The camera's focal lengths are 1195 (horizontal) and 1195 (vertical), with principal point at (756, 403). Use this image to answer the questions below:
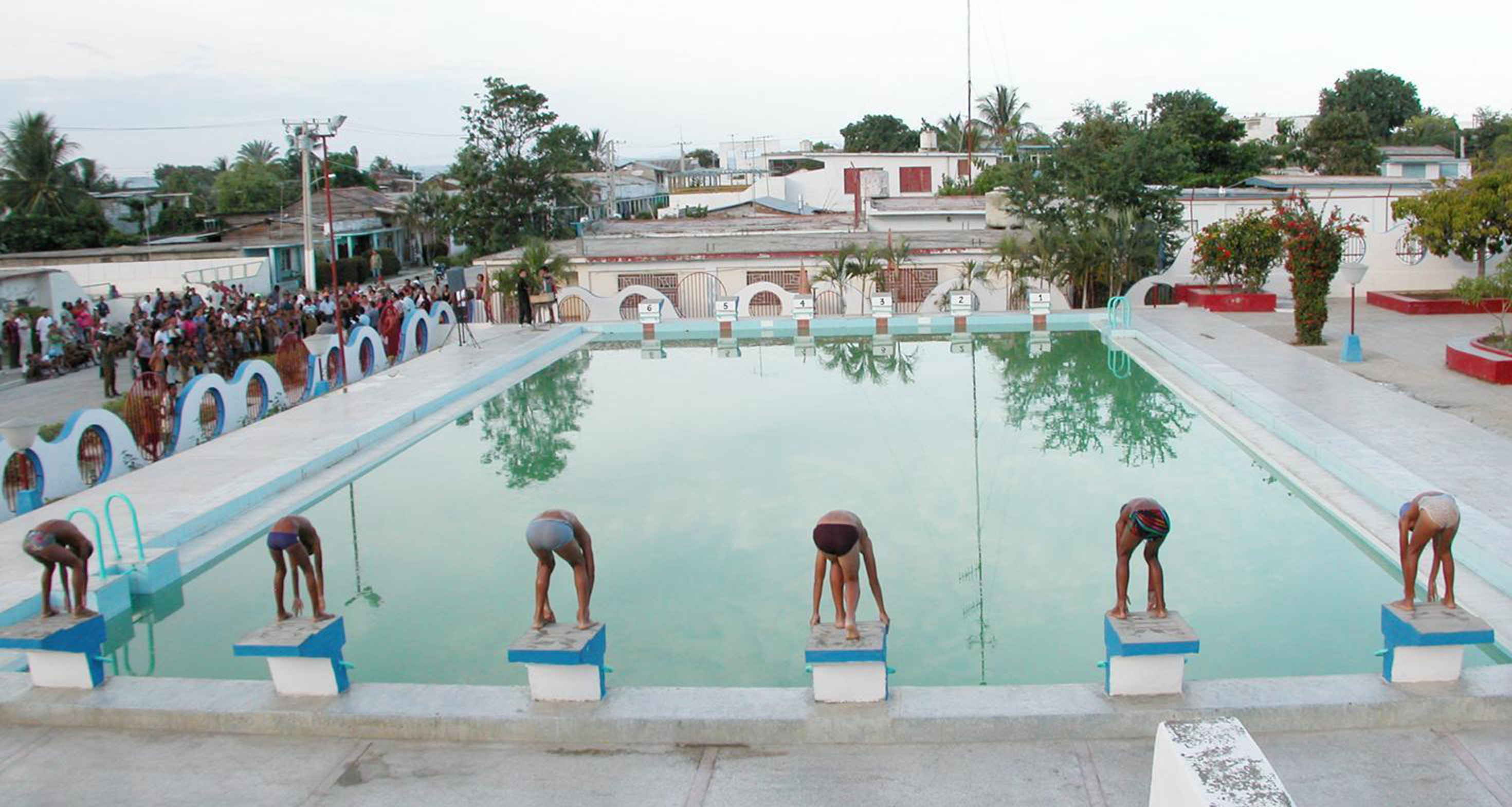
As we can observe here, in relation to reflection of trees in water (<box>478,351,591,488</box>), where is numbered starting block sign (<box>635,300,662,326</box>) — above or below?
above

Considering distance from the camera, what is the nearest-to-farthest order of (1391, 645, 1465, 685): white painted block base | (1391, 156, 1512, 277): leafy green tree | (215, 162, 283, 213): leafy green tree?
(1391, 645, 1465, 685): white painted block base → (1391, 156, 1512, 277): leafy green tree → (215, 162, 283, 213): leafy green tree

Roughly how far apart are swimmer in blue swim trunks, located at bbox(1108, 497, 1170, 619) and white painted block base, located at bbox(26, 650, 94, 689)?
20.0 ft

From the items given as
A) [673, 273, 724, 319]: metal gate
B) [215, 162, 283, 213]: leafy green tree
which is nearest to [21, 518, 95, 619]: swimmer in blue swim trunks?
[673, 273, 724, 319]: metal gate

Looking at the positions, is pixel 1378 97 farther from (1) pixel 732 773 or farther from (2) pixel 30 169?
(1) pixel 732 773

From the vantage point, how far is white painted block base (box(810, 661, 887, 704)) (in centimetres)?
657

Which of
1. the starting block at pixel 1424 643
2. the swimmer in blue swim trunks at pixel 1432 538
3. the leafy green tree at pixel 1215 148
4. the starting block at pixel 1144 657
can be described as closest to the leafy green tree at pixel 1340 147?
the leafy green tree at pixel 1215 148

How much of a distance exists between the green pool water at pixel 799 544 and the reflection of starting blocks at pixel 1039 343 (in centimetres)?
340

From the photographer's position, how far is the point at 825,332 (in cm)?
2531

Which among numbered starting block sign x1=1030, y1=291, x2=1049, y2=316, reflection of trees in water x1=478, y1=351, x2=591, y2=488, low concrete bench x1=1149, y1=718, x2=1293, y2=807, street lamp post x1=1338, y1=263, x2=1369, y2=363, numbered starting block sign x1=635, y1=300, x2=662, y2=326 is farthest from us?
numbered starting block sign x1=635, y1=300, x2=662, y2=326

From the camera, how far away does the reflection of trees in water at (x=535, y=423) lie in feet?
48.5

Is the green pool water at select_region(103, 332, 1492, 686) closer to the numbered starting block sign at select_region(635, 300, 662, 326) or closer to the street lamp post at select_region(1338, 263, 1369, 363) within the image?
the street lamp post at select_region(1338, 263, 1369, 363)

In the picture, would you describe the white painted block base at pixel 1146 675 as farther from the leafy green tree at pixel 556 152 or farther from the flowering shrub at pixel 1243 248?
the leafy green tree at pixel 556 152

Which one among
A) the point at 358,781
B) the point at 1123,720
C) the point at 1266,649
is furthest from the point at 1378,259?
the point at 358,781

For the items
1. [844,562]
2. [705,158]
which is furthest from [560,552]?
[705,158]
